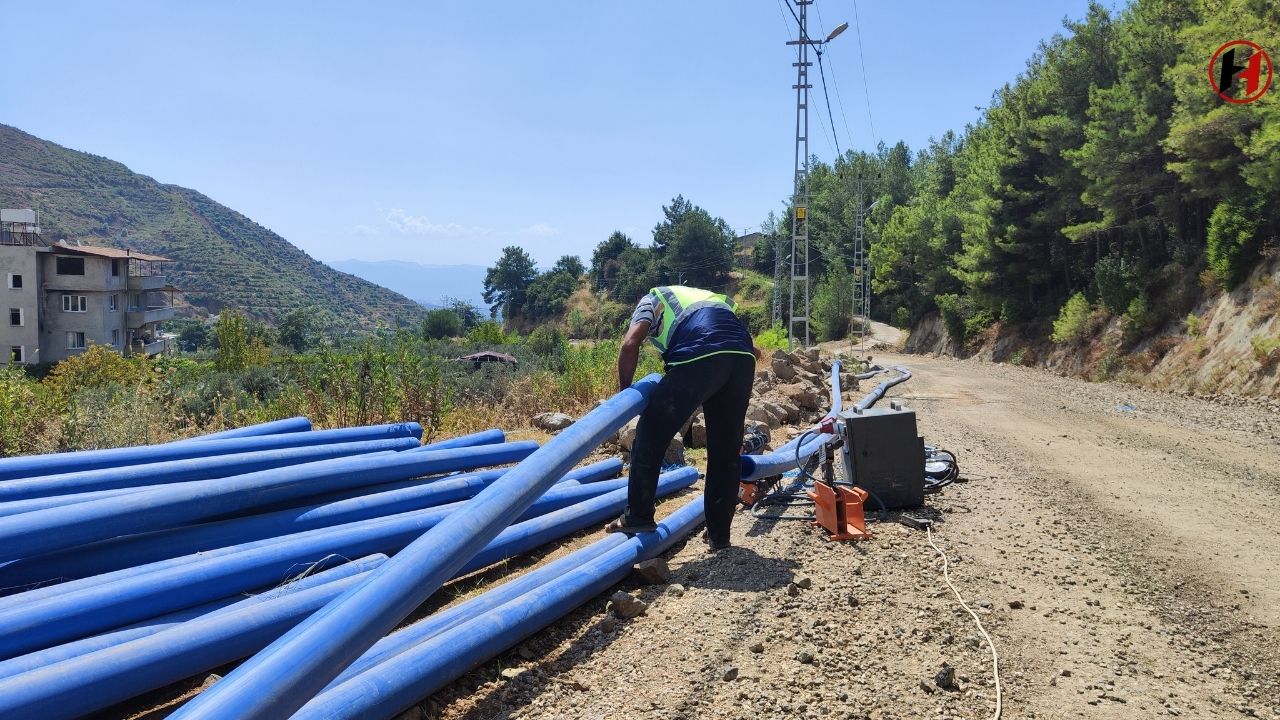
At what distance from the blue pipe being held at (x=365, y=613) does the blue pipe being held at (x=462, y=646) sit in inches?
14.3

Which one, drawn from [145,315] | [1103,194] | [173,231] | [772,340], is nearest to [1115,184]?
[1103,194]

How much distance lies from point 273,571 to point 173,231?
500 ft

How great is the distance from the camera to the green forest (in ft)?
55.6

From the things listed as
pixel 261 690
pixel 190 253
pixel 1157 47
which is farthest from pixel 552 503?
pixel 190 253

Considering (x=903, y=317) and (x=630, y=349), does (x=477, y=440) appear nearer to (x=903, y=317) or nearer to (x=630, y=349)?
(x=630, y=349)

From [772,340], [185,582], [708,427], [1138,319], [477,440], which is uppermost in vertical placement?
[1138,319]

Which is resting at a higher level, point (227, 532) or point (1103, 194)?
point (1103, 194)

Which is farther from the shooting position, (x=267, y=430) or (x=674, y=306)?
(x=267, y=430)

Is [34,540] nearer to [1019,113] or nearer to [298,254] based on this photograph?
[1019,113]

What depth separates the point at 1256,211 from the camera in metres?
16.9

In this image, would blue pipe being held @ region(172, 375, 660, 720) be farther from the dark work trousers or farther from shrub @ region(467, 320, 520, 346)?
shrub @ region(467, 320, 520, 346)

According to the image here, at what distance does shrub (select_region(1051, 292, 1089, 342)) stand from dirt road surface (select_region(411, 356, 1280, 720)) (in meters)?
22.0

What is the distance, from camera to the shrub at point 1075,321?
2550 centimetres

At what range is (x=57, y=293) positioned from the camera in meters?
53.7
